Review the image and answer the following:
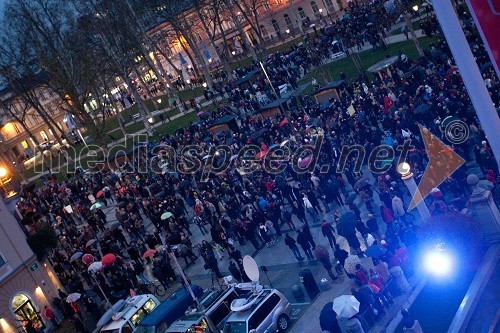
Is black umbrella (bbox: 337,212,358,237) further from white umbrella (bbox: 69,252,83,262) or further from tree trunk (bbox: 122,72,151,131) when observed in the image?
tree trunk (bbox: 122,72,151,131)

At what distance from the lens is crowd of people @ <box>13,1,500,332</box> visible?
1900 cm

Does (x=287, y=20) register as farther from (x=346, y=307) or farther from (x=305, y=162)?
(x=346, y=307)

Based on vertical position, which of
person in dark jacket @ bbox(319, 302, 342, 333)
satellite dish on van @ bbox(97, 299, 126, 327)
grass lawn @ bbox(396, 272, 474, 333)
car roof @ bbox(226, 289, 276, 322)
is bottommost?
grass lawn @ bbox(396, 272, 474, 333)

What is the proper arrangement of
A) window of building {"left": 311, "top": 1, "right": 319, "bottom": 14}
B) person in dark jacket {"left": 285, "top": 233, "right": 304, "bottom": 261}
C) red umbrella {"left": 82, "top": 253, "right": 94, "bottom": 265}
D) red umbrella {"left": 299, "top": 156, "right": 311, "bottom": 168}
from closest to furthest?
1. person in dark jacket {"left": 285, "top": 233, "right": 304, "bottom": 261}
2. red umbrella {"left": 299, "top": 156, "right": 311, "bottom": 168}
3. red umbrella {"left": 82, "top": 253, "right": 94, "bottom": 265}
4. window of building {"left": 311, "top": 1, "right": 319, "bottom": 14}

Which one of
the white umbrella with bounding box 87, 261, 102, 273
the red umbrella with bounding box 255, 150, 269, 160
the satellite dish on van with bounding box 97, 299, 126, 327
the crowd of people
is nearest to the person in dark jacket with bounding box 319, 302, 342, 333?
the crowd of people

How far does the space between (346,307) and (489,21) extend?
9429 mm

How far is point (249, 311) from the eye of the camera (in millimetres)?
17031

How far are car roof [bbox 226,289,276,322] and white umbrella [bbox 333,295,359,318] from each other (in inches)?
107

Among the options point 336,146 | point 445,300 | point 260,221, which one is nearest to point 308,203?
point 260,221

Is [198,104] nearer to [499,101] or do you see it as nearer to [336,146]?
[336,146]

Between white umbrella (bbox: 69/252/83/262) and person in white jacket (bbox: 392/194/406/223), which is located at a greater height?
white umbrella (bbox: 69/252/83/262)

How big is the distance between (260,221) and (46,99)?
78.9 m

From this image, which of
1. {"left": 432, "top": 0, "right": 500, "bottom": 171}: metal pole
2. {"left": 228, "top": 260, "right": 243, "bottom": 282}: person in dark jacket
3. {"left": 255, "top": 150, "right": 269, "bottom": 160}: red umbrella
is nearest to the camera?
{"left": 432, "top": 0, "right": 500, "bottom": 171}: metal pole
